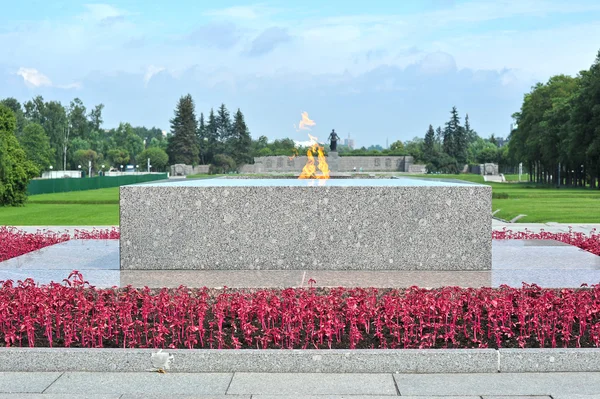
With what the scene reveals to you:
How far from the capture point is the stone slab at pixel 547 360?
5.47m

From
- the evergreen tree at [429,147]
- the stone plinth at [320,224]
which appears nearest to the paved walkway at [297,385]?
the stone plinth at [320,224]

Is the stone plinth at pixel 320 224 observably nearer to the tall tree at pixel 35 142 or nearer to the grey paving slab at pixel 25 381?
the grey paving slab at pixel 25 381

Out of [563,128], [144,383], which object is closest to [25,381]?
[144,383]

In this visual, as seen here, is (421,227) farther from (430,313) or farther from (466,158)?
(466,158)

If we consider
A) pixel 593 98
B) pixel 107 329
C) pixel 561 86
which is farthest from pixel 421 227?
pixel 561 86

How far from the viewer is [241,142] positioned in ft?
368

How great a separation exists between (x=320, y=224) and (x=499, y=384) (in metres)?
4.18

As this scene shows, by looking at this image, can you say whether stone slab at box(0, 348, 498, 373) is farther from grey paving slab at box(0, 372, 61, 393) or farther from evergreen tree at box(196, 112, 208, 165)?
evergreen tree at box(196, 112, 208, 165)

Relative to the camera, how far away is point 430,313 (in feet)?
20.4

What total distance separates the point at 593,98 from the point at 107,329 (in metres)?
53.0

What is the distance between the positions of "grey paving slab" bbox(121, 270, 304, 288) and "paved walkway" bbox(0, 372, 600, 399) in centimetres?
248

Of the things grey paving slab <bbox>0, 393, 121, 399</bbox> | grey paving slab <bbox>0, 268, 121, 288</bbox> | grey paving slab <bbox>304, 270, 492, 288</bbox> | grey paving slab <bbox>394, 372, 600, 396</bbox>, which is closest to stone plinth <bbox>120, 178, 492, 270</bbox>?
grey paving slab <bbox>304, 270, 492, 288</bbox>

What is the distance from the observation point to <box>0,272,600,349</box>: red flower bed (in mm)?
5988

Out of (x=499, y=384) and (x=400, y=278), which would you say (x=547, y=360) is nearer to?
(x=499, y=384)
